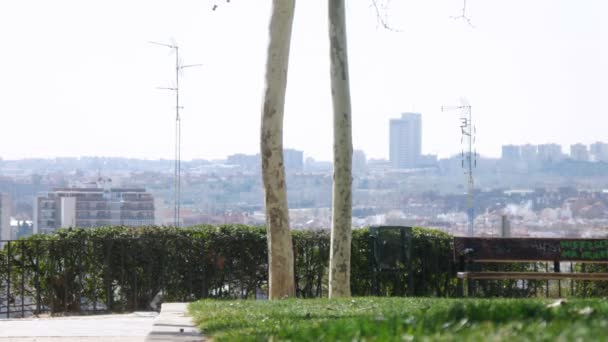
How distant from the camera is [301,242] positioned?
659 inches

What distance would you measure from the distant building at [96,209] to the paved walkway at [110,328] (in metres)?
24.7

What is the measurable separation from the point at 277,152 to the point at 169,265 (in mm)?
2934

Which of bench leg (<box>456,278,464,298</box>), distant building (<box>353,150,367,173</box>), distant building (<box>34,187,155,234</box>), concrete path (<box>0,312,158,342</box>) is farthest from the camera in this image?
distant building (<box>353,150,367,173</box>)

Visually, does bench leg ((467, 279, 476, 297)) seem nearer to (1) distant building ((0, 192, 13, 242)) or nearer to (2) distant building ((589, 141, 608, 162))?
(1) distant building ((0, 192, 13, 242))

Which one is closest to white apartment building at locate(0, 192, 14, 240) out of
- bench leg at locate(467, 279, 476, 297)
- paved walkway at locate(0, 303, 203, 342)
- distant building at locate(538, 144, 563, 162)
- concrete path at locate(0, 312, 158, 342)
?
bench leg at locate(467, 279, 476, 297)

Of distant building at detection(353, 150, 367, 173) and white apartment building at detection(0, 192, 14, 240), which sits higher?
distant building at detection(353, 150, 367, 173)

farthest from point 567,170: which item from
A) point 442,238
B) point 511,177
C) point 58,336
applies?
point 58,336

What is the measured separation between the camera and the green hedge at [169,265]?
15.8m

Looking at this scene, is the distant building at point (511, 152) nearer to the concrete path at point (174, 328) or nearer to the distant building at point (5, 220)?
the distant building at point (5, 220)

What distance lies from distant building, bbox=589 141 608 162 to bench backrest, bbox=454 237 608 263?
1769 inches

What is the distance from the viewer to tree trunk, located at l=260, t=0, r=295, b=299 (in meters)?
14.2

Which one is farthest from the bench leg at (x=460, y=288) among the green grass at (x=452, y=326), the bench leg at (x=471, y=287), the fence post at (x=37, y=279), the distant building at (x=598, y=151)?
the distant building at (x=598, y=151)

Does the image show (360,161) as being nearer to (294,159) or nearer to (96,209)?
(294,159)

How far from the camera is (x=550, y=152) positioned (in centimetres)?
5997
